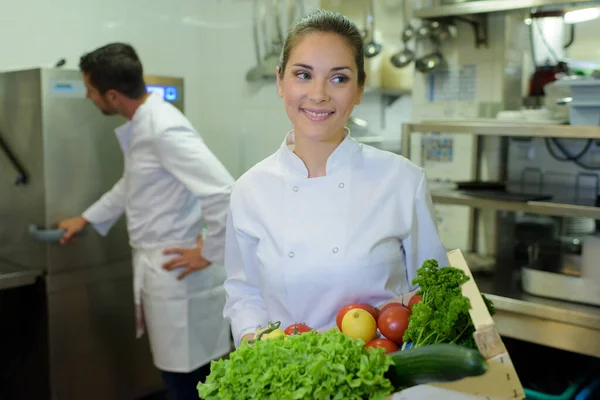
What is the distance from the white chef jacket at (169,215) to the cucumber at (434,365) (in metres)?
1.32

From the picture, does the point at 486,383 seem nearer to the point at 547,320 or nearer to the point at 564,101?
the point at 547,320

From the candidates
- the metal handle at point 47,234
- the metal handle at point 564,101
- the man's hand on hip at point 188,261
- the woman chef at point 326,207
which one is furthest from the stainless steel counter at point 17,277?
the metal handle at point 564,101

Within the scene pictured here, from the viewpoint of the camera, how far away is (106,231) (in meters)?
2.43

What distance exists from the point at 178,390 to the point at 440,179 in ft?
4.19

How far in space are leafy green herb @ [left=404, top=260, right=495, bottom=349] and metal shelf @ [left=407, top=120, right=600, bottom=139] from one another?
115 centimetres

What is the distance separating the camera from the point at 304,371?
0.86 meters

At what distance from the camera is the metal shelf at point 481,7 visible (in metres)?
2.08

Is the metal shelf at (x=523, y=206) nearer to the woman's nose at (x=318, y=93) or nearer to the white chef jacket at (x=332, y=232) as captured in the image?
the white chef jacket at (x=332, y=232)

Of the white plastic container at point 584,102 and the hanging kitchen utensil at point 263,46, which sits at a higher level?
the hanging kitchen utensil at point 263,46

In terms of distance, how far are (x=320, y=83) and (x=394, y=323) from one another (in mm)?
471

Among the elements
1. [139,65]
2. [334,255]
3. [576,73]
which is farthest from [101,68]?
[576,73]

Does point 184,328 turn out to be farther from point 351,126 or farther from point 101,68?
point 351,126

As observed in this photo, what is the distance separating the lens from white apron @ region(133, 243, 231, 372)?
2.24 meters

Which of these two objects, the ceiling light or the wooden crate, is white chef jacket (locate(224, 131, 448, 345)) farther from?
the ceiling light
